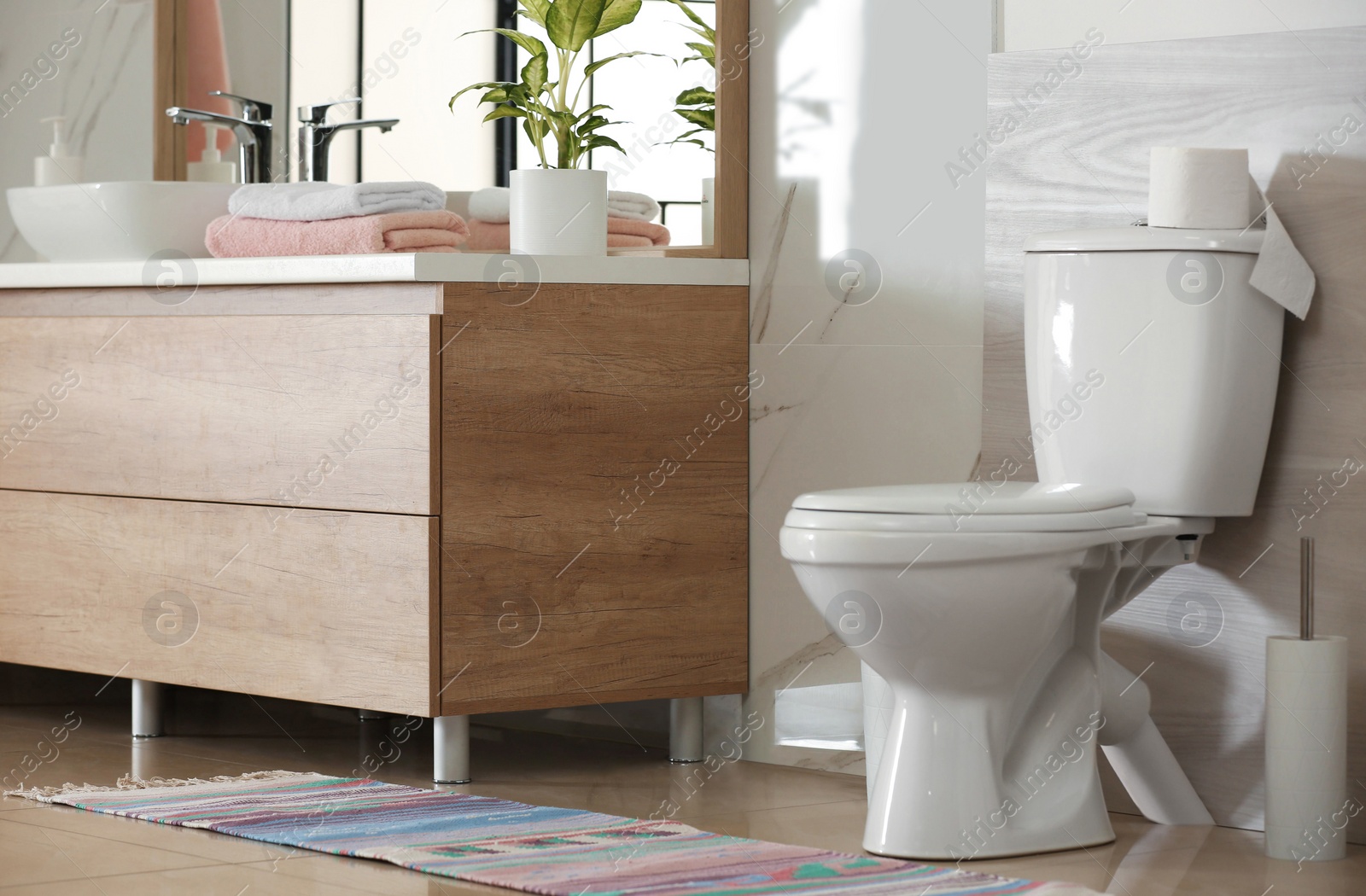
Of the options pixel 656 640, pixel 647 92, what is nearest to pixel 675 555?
pixel 656 640

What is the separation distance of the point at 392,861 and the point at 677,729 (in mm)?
734

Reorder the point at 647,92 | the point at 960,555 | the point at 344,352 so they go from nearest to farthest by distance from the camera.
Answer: the point at 960,555 → the point at 344,352 → the point at 647,92

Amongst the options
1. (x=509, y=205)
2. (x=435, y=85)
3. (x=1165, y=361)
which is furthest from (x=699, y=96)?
(x=1165, y=361)

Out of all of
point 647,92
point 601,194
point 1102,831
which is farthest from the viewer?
point 647,92

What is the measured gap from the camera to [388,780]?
242cm

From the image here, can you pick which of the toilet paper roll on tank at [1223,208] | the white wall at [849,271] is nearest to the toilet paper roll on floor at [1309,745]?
the toilet paper roll on tank at [1223,208]

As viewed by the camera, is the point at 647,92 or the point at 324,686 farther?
the point at 647,92

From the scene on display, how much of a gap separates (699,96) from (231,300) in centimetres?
71

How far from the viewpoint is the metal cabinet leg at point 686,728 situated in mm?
2578

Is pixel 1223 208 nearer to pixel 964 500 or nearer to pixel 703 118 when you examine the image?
pixel 964 500

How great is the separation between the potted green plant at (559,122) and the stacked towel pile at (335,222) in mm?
116

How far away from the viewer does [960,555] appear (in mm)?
1871

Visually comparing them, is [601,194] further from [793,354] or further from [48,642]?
[48,642]

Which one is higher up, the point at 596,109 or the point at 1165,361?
the point at 596,109
